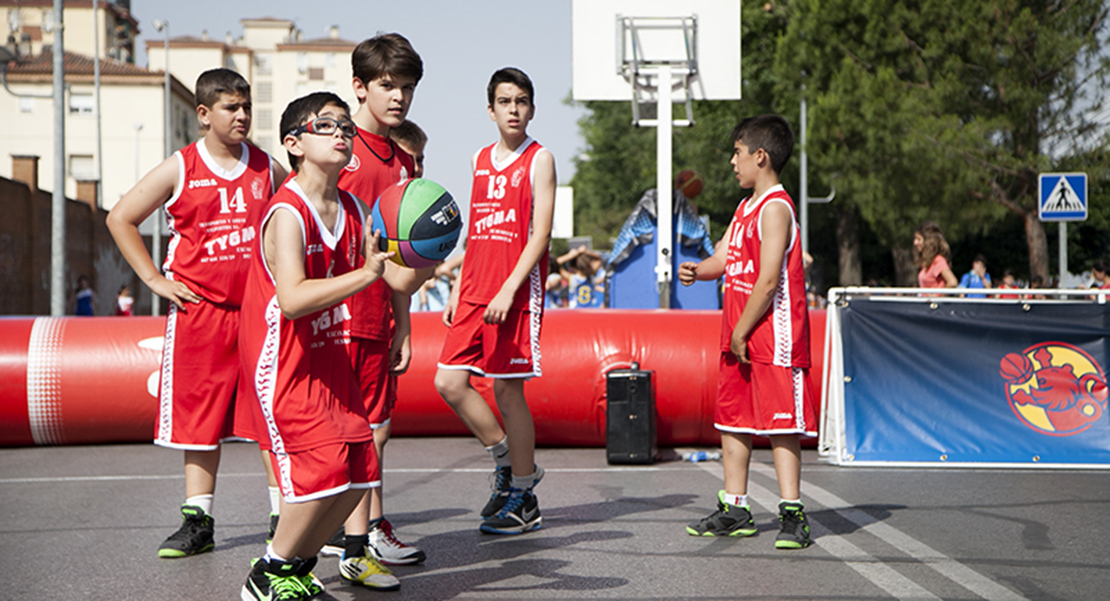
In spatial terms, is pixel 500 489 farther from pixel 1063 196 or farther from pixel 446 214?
pixel 1063 196

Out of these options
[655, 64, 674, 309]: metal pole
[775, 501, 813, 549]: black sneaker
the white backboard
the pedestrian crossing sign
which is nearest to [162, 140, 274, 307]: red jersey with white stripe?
[775, 501, 813, 549]: black sneaker

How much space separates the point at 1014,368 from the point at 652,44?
6.99 metres

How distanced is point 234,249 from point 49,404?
15.9 feet

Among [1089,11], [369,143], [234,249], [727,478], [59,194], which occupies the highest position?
[1089,11]

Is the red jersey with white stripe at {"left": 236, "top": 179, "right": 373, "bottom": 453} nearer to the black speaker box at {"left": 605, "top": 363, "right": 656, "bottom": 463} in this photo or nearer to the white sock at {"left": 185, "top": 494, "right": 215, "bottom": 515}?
the white sock at {"left": 185, "top": 494, "right": 215, "bottom": 515}

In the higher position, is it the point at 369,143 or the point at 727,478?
the point at 369,143

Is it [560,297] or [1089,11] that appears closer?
[1089,11]

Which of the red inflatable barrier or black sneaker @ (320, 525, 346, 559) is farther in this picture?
the red inflatable barrier

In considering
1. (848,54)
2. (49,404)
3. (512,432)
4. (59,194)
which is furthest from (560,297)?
(512,432)

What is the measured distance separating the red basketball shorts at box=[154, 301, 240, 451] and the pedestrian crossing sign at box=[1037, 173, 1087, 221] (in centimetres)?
1178

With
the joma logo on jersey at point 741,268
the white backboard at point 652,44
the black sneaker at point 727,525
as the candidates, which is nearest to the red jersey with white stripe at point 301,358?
the black sneaker at point 727,525

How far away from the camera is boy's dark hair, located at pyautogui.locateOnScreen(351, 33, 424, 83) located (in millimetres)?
4504

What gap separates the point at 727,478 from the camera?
5352 mm

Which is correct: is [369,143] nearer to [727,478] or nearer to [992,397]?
[727,478]
